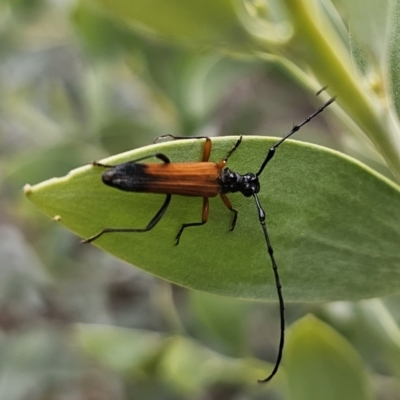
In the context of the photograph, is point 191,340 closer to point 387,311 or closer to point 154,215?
point 387,311

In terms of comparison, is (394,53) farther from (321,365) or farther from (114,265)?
(114,265)

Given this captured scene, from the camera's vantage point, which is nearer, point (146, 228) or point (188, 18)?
point (146, 228)

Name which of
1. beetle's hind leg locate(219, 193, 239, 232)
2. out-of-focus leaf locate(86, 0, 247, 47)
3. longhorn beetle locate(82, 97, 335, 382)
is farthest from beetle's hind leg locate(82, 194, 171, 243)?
out-of-focus leaf locate(86, 0, 247, 47)

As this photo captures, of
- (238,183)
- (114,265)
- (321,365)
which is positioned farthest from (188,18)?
(114,265)

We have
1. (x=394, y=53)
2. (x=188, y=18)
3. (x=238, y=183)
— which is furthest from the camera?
(x=238, y=183)

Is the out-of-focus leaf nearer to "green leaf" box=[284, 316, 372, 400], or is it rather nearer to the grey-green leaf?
the grey-green leaf

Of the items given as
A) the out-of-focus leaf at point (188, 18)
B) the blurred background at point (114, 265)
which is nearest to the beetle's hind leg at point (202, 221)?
the out-of-focus leaf at point (188, 18)

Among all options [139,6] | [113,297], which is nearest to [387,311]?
[139,6]

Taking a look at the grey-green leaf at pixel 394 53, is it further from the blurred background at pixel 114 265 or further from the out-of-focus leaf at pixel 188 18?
the blurred background at pixel 114 265
